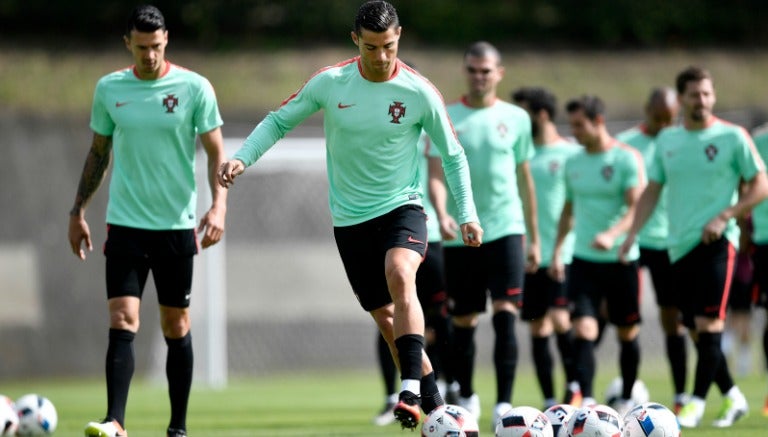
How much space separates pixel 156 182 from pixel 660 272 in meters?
5.00

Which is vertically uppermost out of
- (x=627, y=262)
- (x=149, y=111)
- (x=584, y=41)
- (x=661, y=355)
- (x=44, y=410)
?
(x=584, y=41)

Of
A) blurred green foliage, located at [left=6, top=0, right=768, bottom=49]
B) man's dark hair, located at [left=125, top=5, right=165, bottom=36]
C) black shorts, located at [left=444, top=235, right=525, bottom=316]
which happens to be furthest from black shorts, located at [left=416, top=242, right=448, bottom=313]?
blurred green foliage, located at [left=6, top=0, right=768, bottom=49]

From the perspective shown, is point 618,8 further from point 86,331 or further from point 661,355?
point 86,331

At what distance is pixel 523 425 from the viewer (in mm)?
7453

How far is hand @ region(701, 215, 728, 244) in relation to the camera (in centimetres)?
988

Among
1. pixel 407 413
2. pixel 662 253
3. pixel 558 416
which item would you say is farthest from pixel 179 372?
pixel 662 253

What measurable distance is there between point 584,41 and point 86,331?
38.9 feet

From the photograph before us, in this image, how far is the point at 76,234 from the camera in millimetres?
8883

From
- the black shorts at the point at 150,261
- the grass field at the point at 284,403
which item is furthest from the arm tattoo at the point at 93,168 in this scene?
the grass field at the point at 284,403

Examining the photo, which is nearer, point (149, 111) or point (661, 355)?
point (149, 111)

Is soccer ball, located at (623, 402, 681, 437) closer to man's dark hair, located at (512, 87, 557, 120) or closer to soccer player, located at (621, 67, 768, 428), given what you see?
soccer player, located at (621, 67, 768, 428)

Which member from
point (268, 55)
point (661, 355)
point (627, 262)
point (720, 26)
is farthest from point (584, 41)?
point (627, 262)

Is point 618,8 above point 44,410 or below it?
above

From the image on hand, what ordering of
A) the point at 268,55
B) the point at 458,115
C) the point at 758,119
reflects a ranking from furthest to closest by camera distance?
the point at 268,55, the point at 758,119, the point at 458,115
